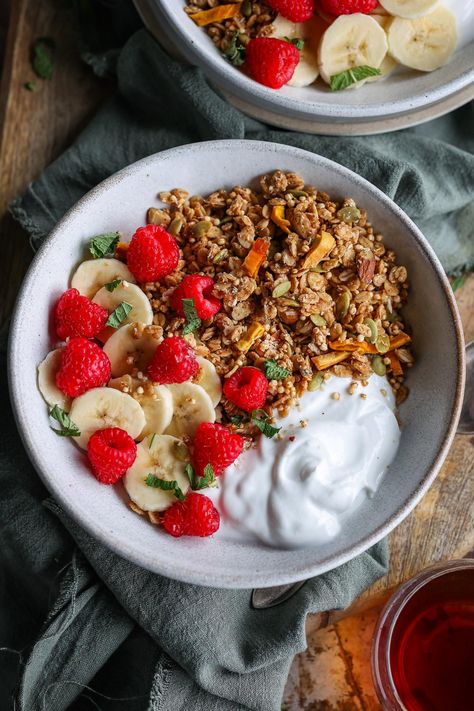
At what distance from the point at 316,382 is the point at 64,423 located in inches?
18.0

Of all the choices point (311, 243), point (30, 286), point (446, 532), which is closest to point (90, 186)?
point (30, 286)

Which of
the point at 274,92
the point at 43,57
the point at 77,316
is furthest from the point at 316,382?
→ the point at 43,57

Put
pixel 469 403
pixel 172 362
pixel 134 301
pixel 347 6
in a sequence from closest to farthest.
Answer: pixel 172 362
pixel 134 301
pixel 347 6
pixel 469 403

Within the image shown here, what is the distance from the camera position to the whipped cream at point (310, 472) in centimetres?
158

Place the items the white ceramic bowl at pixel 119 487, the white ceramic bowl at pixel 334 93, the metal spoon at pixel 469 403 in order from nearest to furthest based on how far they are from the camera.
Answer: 1. the white ceramic bowl at pixel 119 487
2. the white ceramic bowl at pixel 334 93
3. the metal spoon at pixel 469 403

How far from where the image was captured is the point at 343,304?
167cm

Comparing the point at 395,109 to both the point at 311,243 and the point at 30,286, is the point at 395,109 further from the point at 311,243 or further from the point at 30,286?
the point at 30,286

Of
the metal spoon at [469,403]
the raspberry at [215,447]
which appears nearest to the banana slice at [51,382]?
the raspberry at [215,447]

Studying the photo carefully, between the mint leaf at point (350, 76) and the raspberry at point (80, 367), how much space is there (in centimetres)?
72

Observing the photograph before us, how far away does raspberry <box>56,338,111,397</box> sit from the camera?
1.56 meters

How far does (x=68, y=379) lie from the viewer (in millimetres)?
1560

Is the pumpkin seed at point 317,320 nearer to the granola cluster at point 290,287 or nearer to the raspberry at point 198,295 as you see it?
the granola cluster at point 290,287

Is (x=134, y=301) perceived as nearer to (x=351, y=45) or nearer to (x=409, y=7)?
(x=351, y=45)

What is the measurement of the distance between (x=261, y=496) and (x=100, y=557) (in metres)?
0.34
